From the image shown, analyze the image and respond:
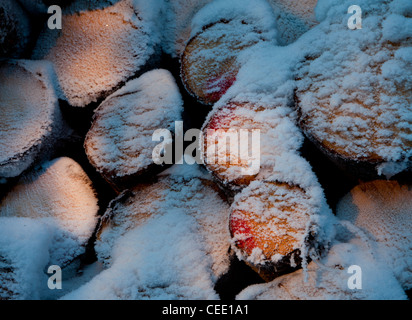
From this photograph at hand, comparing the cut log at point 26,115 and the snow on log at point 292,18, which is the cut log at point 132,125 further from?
the snow on log at point 292,18

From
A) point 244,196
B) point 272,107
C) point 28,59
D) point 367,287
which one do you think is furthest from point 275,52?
point 28,59

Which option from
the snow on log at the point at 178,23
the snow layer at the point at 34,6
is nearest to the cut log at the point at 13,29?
the snow layer at the point at 34,6

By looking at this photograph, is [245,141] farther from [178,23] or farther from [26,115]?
[26,115]

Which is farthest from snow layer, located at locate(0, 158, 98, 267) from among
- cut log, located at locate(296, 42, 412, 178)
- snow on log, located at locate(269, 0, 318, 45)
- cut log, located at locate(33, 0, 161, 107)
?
snow on log, located at locate(269, 0, 318, 45)

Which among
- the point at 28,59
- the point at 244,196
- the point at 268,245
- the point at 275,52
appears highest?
the point at 28,59

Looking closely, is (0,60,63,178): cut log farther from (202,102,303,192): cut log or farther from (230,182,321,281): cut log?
(230,182,321,281): cut log
